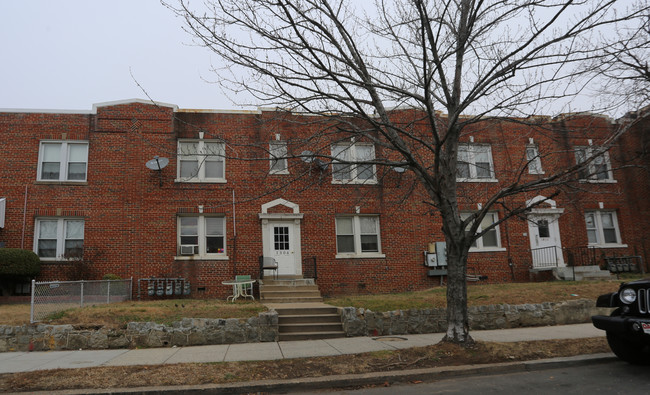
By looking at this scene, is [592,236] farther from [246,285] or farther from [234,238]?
[234,238]

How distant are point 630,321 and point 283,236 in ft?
38.8

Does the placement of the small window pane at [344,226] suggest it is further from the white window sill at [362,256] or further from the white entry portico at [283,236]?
the white entry portico at [283,236]

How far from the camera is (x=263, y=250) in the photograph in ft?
53.1

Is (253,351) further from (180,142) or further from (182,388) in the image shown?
A: (180,142)

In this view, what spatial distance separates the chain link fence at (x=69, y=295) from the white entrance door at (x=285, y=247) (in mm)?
5024

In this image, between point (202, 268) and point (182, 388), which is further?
point (202, 268)

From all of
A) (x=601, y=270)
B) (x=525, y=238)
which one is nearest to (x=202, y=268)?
(x=525, y=238)

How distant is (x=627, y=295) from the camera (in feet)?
21.5

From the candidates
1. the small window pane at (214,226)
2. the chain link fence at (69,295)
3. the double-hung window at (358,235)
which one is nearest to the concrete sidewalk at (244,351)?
the chain link fence at (69,295)

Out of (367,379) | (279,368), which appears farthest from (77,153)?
(367,379)

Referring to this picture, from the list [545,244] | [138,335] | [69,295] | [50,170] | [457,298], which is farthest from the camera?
[545,244]

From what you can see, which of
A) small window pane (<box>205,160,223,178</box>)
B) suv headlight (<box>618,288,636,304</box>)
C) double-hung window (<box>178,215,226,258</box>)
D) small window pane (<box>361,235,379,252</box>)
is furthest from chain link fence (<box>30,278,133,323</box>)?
suv headlight (<box>618,288,636,304</box>)

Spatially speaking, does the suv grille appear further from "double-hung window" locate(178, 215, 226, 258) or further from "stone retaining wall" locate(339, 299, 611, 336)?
"double-hung window" locate(178, 215, 226, 258)

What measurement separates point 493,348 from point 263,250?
385 inches
